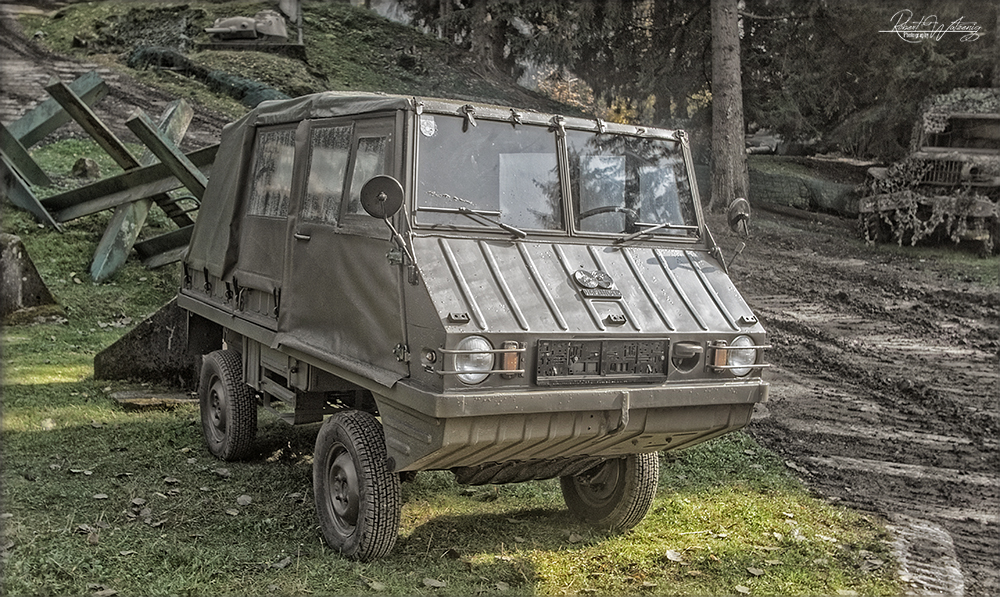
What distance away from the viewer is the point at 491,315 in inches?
193

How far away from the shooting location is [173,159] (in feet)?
38.3

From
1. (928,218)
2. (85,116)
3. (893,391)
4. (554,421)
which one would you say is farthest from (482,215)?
(928,218)

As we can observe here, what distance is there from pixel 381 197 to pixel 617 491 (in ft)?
8.35

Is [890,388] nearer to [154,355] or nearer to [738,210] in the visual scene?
[738,210]

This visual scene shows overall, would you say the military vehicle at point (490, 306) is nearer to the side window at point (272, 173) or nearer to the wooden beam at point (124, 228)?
the side window at point (272, 173)

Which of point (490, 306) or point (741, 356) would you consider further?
point (741, 356)

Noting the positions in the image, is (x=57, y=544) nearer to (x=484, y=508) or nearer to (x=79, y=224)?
(x=484, y=508)

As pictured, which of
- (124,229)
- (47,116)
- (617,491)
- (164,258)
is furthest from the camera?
(47,116)

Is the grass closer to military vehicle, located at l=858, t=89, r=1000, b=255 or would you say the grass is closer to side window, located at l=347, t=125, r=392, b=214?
military vehicle, located at l=858, t=89, r=1000, b=255

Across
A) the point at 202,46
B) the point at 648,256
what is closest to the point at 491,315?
the point at 648,256

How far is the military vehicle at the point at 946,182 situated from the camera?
49.5 ft

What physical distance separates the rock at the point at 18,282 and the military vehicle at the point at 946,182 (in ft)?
41.9

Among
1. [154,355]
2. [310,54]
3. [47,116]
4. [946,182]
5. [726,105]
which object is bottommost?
[154,355]

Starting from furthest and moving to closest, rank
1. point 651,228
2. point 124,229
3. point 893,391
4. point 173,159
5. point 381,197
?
point 124,229 → point 173,159 → point 893,391 → point 651,228 → point 381,197
